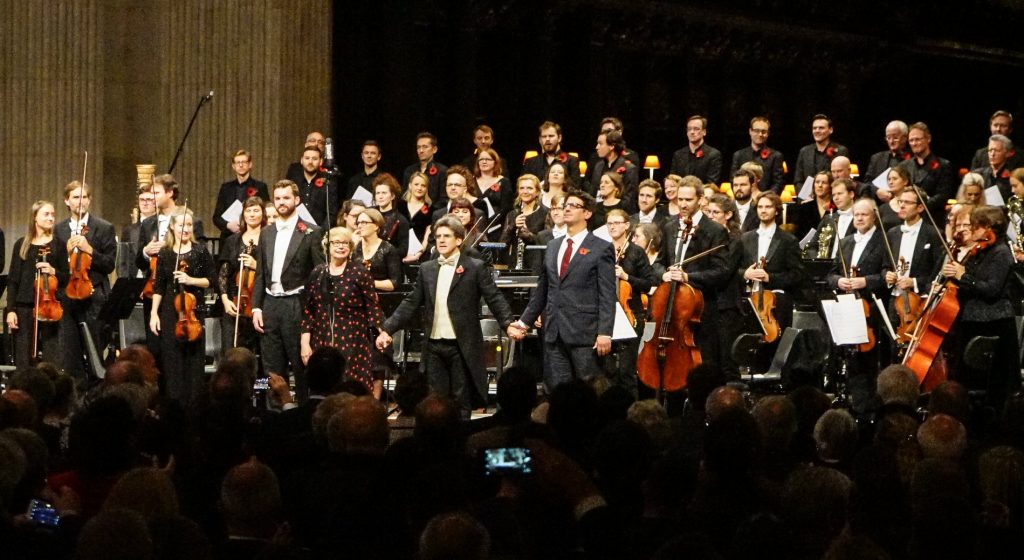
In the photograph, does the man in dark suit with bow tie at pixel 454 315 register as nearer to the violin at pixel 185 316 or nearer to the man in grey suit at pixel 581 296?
the man in grey suit at pixel 581 296

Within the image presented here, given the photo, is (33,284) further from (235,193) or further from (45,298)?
(235,193)

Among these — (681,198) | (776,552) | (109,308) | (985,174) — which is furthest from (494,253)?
(776,552)

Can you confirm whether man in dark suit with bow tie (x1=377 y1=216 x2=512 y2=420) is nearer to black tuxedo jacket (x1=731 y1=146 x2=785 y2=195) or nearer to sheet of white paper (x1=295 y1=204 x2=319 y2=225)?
sheet of white paper (x1=295 y1=204 x2=319 y2=225)

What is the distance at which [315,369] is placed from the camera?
274 inches

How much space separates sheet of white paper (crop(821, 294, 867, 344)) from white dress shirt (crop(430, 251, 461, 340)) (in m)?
2.49

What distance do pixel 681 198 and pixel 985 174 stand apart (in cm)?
352

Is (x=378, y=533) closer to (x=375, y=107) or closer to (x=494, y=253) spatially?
(x=494, y=253)

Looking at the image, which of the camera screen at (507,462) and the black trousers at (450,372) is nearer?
the camera screen at (507,462)

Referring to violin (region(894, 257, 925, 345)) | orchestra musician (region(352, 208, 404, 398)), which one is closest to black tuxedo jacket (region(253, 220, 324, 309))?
orchestra musician (region(352, 208, 404, 398))

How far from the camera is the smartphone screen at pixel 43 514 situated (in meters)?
4.32

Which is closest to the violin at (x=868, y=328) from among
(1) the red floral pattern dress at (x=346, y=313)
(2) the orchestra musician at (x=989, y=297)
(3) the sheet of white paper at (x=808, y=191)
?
(2) the orchestra musician at (x=989, y=297)

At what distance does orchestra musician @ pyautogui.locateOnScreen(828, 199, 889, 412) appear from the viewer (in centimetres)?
1009

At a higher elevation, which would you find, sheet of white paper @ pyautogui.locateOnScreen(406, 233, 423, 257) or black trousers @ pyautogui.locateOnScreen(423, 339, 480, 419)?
sheet of white paper @ pyautogui.locateOnScreen(406, 233, 423, 257)

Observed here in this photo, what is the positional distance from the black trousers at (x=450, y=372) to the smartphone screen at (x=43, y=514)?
189 inches
